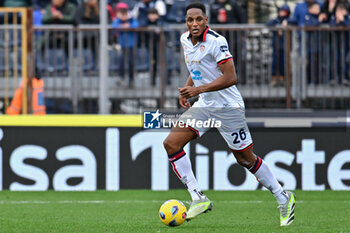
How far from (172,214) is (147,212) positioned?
5.67 ft

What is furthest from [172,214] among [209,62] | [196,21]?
[196,21]

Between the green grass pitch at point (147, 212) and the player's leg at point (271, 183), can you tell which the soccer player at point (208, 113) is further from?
the green grass pitch at point (147, 212)

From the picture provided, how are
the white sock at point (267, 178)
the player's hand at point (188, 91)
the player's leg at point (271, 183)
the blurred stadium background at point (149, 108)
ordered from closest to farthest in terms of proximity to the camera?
the player's hand at point (188, 91)
the player's leg at point (271, 183)
the white sock at point (267, 178)
the blurred stadium background at point (149, 108)

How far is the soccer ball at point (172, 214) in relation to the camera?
7.88m

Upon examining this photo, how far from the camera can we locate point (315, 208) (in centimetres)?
995

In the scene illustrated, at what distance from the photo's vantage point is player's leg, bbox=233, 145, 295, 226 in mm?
8125

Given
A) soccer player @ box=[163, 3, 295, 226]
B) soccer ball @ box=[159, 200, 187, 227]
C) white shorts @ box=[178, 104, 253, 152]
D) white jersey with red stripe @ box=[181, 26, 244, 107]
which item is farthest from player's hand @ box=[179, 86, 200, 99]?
soccer ball @ box=[159, 200, 187, 227]

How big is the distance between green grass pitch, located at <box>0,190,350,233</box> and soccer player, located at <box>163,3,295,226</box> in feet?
0.98

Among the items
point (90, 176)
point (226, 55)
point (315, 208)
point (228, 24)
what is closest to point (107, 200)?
point (90, 176)

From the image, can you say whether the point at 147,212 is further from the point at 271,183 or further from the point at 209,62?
the point at 209,62

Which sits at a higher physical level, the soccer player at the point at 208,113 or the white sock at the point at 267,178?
the soccer player at the point at 208,113

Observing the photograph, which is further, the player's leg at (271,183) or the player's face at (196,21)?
the player's leg at (271,183)

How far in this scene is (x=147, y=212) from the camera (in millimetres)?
9570

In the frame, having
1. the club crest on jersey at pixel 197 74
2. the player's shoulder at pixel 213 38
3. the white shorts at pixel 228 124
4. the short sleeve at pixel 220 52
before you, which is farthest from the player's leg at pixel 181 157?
the player's shoulder at pixel 213 38
